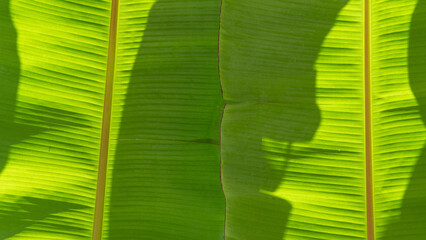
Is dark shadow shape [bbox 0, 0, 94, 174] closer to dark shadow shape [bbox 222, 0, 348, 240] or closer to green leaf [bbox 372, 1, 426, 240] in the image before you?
dark shadow shape [bbox 222, 0, 348, 240]

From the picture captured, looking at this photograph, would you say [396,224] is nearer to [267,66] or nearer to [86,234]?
[267,66]

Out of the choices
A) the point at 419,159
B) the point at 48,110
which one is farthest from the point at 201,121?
the point at 419,159

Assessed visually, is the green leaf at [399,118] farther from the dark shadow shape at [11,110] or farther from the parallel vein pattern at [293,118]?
the dark shadow shape at [11,110]

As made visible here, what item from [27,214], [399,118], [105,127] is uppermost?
[399,118]

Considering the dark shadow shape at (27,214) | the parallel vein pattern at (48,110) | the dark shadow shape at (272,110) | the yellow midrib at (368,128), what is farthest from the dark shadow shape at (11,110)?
the yellow midrib at (368,128)

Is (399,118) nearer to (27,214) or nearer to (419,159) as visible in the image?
(419,159)

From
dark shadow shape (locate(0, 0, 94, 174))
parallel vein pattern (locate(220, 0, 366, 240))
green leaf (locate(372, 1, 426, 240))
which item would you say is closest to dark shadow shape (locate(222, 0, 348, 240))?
parallel vein pattern (locate(220, 0, 366, 240))
